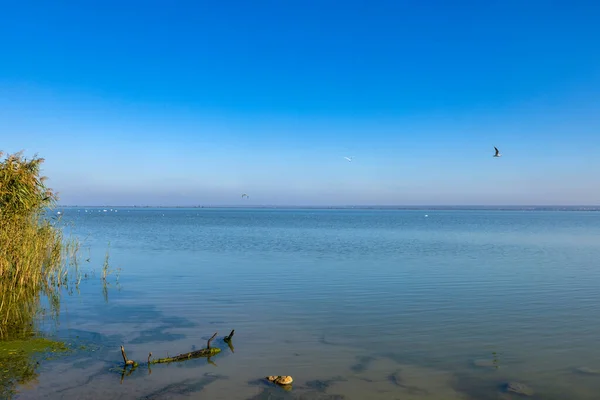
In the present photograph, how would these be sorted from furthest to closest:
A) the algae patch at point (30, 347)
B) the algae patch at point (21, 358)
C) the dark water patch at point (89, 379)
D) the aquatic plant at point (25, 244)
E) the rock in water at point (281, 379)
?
the aquatic plant at point (25, 244) < the algae patch at point (30, 347) < the rock in water at point (281, 379) < the algae patch at point (21, 358) < the dark water patch at point (89, 379)

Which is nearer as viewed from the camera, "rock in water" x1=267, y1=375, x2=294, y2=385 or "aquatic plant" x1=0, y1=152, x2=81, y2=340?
"rock in water" x1=267, y1=375, x2=294, y2=385

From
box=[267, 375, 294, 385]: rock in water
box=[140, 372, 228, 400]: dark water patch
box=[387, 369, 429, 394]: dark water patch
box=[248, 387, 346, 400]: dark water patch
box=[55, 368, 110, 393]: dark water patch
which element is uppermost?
box=[267, 375, 294, 385]: rock in water

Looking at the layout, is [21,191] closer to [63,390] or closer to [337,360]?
[63,390]

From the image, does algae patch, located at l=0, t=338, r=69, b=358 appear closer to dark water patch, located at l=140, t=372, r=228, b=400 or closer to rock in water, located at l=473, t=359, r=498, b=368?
dark water patch, located at l=140, t=372, r=228, b=400

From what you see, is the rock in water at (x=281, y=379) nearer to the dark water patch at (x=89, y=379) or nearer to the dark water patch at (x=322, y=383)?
the dark water patch at (x=322, y=383)

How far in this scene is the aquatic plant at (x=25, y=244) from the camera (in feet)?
49.5

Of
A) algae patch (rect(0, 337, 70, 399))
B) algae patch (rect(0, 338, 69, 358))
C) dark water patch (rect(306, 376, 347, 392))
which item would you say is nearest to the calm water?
dark water patch (rect(306, 376, 347, 392))

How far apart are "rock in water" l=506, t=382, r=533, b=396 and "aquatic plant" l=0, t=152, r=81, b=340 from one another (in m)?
12.4

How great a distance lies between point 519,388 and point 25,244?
1558cm

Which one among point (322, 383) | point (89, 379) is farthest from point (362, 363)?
point (89, 379)

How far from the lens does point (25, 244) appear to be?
16188mm

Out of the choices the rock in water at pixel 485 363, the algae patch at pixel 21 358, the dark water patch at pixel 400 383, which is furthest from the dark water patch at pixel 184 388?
the rock in water at pixel 485 363

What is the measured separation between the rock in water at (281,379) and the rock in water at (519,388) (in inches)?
162

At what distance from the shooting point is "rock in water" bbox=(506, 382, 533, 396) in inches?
342
